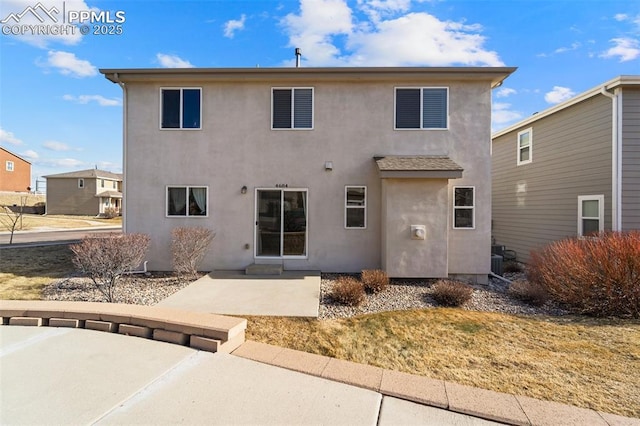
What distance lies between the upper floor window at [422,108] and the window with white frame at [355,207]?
90.8 inches

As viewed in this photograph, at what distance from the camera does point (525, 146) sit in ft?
44.4

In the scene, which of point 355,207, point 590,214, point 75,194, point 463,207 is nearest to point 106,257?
point 355,207

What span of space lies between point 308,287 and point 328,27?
330 inches

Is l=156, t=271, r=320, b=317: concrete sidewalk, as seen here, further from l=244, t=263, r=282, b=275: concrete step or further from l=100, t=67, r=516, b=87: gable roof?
l=100, t=67, r=516, b=87: gable roof

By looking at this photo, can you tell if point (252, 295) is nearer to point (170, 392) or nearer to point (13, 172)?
point (170, 392)

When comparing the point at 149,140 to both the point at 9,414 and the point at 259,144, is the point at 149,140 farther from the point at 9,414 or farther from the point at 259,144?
the point at 9,414

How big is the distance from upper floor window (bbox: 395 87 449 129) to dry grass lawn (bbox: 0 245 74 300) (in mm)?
10420

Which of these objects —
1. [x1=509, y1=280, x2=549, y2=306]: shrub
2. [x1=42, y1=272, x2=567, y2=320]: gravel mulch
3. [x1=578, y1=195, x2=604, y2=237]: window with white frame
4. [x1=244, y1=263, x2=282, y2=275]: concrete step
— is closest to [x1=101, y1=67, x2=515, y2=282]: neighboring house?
[x1=244, y1=263, x2=282, y2=275]: concrete step

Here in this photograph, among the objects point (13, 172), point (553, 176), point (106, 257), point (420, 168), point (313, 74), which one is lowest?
point (106, 257)

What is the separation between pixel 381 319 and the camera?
5.89 m

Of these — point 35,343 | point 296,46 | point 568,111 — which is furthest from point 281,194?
point 568,111

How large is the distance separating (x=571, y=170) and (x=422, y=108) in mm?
6170

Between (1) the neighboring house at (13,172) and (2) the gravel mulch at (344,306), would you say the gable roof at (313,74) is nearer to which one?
(2) the gravel mulch at (344,306)

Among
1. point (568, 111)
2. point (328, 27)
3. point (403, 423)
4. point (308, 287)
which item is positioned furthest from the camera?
point (568, 111)
